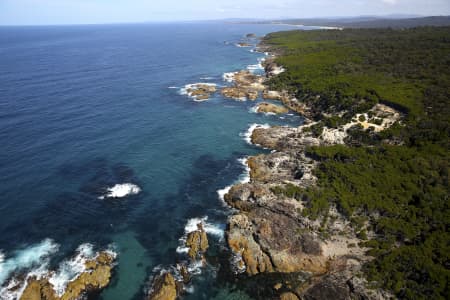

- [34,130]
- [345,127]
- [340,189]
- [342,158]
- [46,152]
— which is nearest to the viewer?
[340,189]

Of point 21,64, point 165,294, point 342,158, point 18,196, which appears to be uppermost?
point 21,64

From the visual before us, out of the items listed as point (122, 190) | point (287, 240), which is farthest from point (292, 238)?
point (122, 190)

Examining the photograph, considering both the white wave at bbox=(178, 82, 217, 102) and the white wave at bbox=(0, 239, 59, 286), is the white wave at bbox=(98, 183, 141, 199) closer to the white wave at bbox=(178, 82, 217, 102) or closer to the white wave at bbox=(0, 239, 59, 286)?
the white wave at bbox=(0, 239, 59, 286)

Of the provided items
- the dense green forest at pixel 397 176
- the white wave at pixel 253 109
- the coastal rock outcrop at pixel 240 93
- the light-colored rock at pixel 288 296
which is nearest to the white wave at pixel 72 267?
the light-colored rock at pixel 288 296

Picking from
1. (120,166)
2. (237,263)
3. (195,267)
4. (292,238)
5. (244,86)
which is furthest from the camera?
(244,86)

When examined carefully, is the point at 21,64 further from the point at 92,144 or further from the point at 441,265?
the point at 441,265

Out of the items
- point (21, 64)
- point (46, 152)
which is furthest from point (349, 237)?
point (21, 64)

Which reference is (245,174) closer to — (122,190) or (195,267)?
(195,267)
